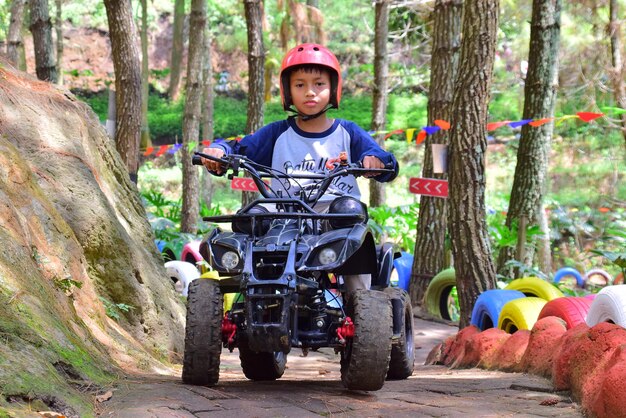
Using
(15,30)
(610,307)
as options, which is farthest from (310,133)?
(15,30)

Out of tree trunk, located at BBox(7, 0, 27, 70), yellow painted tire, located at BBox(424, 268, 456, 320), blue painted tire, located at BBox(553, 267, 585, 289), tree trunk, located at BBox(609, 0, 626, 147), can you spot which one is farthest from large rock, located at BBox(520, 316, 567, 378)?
tree trunk, located at BBox(7, 0, 27, 70)

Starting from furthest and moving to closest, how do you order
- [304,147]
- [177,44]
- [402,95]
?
[402,95], [177,44], [304,147]

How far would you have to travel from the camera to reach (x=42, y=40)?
589 inches

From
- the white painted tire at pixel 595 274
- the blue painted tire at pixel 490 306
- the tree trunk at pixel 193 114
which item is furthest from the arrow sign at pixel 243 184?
the white painted tire at pixel 595 274

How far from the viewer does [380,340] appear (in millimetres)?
4488

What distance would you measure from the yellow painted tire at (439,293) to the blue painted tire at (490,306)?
344 centimetres

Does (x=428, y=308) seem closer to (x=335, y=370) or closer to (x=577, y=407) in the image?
(x=335, y=370)

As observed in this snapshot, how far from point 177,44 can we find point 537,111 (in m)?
28.2

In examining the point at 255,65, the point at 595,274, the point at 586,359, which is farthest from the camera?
the point at 595,274

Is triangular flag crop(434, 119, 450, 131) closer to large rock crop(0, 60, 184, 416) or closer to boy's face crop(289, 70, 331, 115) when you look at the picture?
large rock crop(0, 60, 184, 416)

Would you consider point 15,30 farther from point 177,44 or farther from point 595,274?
point 177,44

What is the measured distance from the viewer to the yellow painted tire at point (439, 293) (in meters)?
12.3

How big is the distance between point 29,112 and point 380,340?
3802 millimetres

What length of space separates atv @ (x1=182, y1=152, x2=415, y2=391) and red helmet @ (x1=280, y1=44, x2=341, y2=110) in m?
0.66
